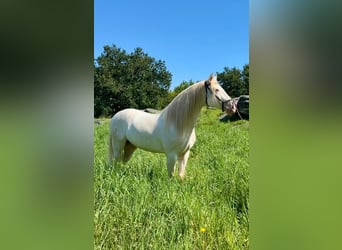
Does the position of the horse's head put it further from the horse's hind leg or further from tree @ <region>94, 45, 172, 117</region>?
the horse's hind leg

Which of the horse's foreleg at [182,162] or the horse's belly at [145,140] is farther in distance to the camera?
the horse's belly at [145,140]

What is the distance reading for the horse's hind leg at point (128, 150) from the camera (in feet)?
4.45

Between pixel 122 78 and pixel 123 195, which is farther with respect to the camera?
pixel 122 78

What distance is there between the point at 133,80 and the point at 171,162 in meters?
0.42

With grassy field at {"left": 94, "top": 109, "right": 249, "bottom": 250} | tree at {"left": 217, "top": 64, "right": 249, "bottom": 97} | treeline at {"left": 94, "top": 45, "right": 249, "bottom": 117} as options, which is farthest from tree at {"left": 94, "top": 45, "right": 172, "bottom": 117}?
tree at {"left": 217, "top": 64, "right": 249, "bottom": 97}

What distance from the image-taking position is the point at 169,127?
1438mm

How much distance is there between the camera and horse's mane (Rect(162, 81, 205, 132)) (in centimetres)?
131

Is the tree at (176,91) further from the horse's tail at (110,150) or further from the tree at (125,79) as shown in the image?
the horse's tail at (110,150)

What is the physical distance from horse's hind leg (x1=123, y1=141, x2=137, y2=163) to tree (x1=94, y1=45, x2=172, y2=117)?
0.29 metres

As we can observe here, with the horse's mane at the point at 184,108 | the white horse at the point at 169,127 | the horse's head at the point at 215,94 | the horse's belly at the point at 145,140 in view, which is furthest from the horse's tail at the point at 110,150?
the horse's head at the point at 215,94
